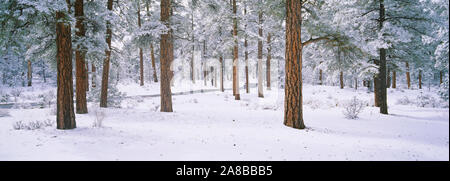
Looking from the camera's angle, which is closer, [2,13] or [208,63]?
[2,13]

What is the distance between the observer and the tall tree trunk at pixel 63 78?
618cm

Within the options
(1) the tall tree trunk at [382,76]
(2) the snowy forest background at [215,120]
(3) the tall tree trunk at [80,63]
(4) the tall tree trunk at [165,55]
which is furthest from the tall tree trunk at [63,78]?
(1) the tall tree trunk at [382,76]

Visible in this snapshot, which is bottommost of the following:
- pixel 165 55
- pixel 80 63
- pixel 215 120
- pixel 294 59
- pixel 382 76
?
pixel 215 120

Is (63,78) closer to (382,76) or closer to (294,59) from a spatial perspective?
(294,59)

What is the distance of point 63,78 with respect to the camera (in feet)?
20.4

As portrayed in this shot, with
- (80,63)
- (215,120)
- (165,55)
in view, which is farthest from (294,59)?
(80,63)

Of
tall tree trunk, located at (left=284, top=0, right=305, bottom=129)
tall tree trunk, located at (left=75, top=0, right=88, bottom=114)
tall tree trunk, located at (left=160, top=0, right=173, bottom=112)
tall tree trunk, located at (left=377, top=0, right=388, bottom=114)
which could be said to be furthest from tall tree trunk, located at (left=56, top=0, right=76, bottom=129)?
tall tree trunk, located at (left=377, top=0, right=388, bottom=114)

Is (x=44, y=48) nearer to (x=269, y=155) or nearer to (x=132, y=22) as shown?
(x=132, y=22)

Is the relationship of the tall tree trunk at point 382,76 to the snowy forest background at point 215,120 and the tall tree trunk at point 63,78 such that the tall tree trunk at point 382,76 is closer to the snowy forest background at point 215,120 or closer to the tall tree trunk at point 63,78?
the snowy forest background at point 215,120

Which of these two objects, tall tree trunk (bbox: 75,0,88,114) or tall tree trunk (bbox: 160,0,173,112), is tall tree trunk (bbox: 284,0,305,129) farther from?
tall tree trunk (bbox: 75,0,88,114)

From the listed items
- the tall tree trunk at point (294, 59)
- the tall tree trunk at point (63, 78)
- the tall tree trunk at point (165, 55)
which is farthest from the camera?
the tall tree trunk at point (165, 55)

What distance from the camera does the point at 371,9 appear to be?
11.4m
